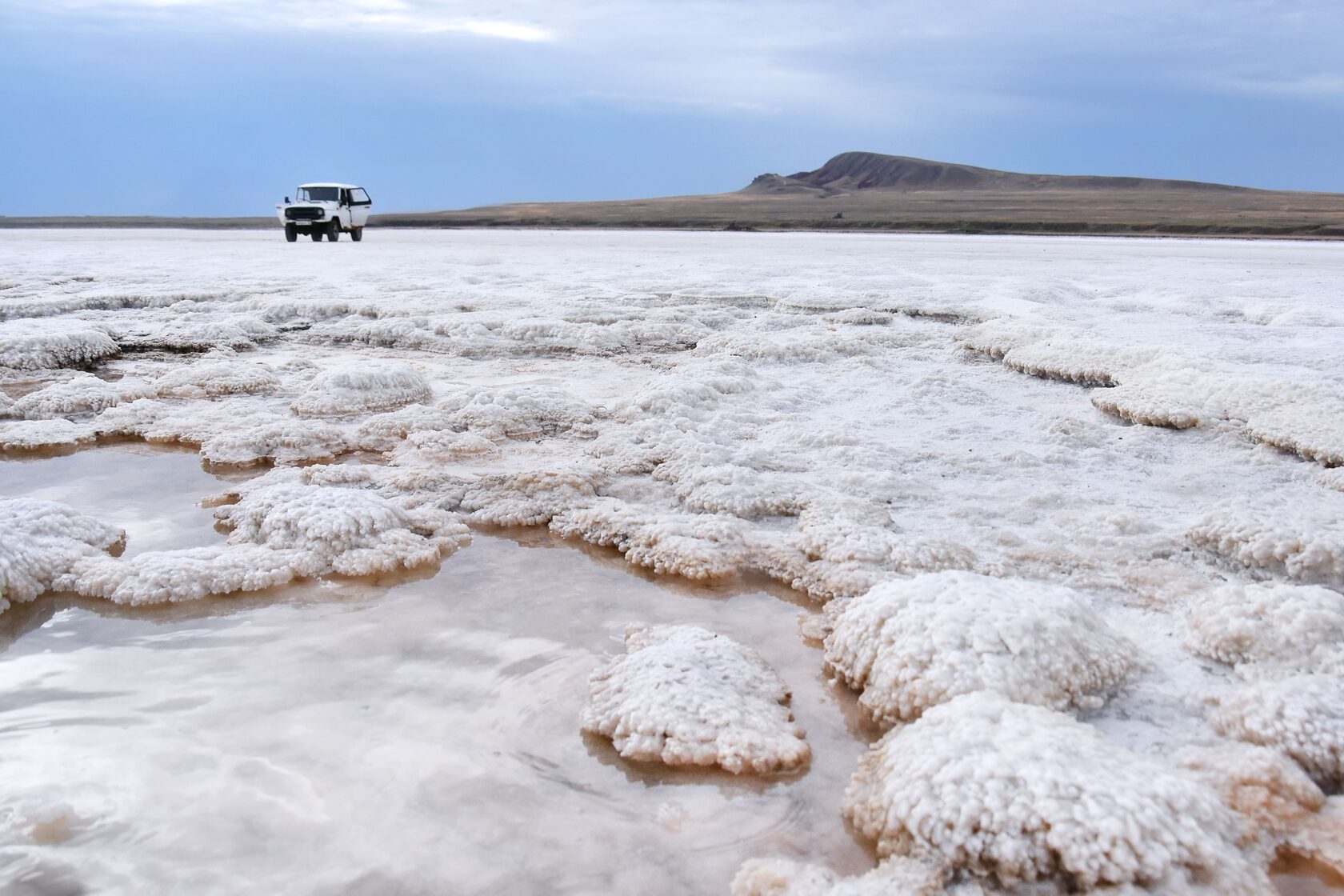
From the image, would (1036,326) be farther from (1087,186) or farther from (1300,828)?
(1087,186)

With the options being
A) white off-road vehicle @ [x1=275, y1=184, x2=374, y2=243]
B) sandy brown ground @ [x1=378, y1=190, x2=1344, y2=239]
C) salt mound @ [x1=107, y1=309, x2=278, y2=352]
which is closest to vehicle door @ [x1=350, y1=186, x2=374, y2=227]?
white off-road vehicle @ [x1=275, y1=184, x2=374, y2=243]

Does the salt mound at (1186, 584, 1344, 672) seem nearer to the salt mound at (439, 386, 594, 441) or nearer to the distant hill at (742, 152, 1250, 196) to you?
the salt mound at (439, 386, 594, 441)

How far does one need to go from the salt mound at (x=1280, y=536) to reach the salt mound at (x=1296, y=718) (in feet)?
3.20

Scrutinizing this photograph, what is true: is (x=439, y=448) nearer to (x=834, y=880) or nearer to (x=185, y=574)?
(x=185, y=574)

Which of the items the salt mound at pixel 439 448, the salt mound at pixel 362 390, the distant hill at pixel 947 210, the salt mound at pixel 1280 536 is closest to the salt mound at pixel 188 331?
the salt mound at pixel 362 390

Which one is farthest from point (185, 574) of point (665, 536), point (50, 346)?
point (50, 346)

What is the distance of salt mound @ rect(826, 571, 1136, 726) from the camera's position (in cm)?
261

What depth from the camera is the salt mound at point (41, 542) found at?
334 cm

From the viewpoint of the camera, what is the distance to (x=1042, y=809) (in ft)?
6.54

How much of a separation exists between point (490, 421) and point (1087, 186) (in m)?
103

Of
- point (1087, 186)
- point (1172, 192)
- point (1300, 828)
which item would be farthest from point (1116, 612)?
point (1087, 186)

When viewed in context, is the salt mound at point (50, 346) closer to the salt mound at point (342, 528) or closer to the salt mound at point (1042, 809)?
the salt mound at point (342, 528)

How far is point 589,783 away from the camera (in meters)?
2.38

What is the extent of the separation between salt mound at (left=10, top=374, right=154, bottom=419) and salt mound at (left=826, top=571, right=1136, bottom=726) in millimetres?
5493
